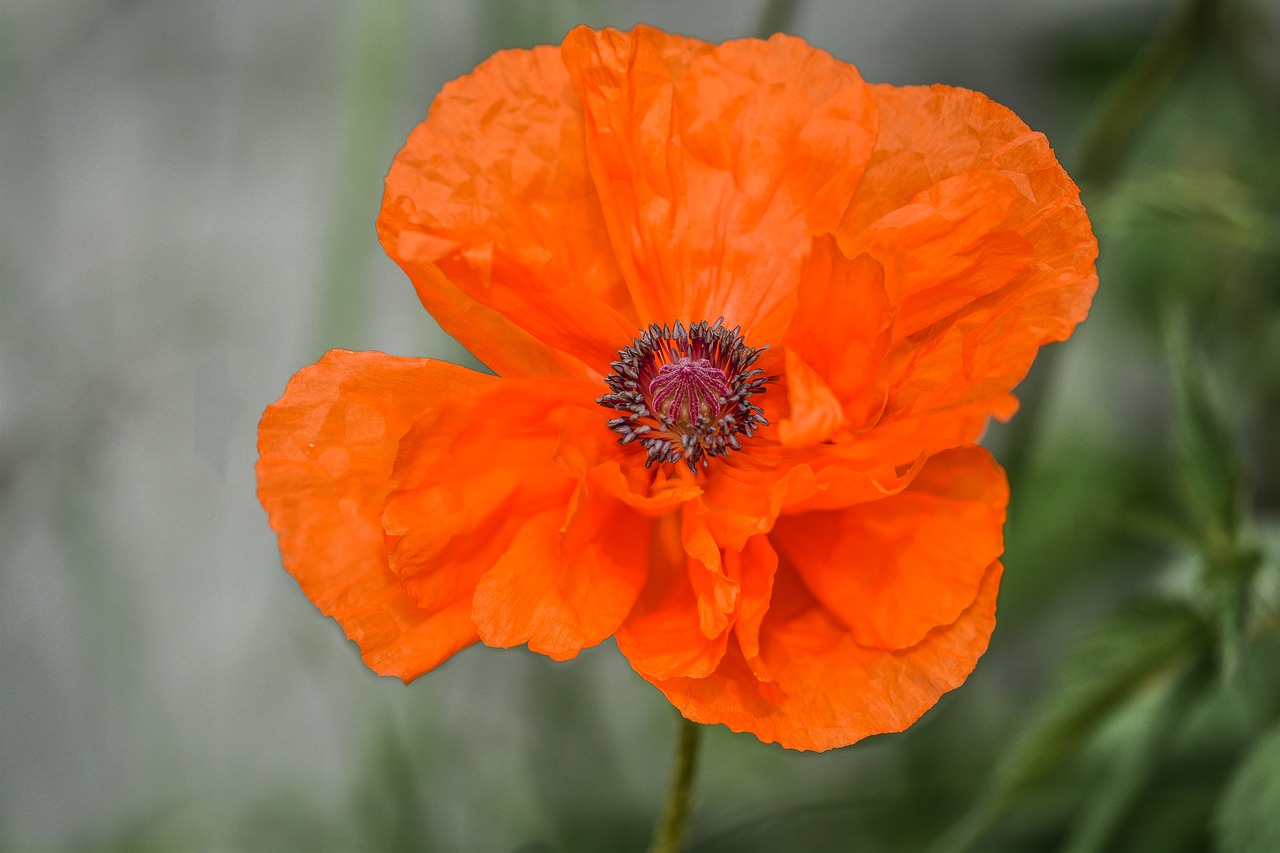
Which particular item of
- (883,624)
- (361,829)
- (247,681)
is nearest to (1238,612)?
(883,624)

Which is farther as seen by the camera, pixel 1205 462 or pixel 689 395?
pixel 1205 462

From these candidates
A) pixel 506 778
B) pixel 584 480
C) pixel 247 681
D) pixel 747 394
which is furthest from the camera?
pixel 247 681

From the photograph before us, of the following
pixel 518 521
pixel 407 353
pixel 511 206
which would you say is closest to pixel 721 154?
pixel 511 206

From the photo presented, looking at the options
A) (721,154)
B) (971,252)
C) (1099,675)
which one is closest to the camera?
(971,252)

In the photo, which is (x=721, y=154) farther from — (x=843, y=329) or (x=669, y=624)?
(x=669, y=624)

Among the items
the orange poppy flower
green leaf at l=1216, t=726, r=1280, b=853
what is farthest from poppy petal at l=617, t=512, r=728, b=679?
green leaf at l=1216, t=726, r=1280, b=853

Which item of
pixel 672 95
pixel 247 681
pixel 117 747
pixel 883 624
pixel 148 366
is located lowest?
pixel 117 747

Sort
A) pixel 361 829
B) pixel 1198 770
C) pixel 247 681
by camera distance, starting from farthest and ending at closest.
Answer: pixel 247 681 < pixel 361 829 < pixel 1198 770

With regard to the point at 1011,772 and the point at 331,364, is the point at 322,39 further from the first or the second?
the point at 1011,772
